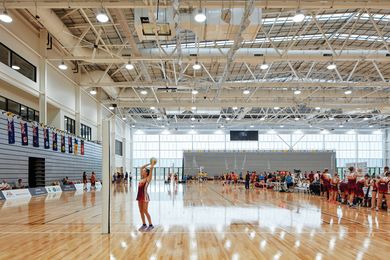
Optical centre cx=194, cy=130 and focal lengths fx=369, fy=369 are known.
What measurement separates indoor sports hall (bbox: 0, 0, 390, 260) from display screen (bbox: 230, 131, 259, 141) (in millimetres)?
8009

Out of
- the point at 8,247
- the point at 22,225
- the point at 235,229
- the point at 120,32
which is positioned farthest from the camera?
the point at 120,32

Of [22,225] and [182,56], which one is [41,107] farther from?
[22,225]

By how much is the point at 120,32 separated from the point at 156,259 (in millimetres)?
16417

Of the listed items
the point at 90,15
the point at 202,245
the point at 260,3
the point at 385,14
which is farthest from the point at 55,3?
the point at 385,14

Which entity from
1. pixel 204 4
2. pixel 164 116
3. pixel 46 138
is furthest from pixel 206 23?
pixel 164 116

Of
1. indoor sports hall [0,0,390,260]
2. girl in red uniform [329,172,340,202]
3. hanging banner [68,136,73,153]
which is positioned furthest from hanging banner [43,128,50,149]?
girl in red uniform [329,172,340,202]

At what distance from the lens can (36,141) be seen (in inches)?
778

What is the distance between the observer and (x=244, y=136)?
47688mm

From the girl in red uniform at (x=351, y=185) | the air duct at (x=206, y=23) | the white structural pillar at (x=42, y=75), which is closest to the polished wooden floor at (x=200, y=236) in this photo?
the girl in red uniform at (x=351, y=185)

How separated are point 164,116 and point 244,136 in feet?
40.7

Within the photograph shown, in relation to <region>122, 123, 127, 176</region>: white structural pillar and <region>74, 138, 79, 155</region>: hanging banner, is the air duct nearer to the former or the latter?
<region>74, 138, 79, 155</region>: hanging banner

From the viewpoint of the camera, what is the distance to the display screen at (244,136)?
156ft

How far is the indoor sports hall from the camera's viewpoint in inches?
282

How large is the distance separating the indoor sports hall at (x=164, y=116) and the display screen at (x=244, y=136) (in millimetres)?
8009
